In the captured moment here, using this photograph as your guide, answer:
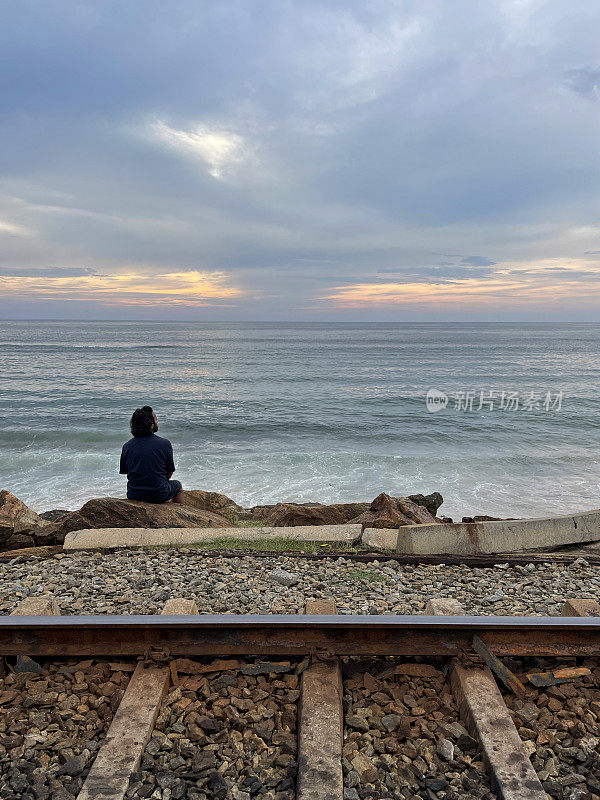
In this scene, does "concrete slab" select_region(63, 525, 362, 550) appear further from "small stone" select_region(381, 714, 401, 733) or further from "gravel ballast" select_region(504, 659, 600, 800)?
"small stone" select_region(381, 714, 401, 733)

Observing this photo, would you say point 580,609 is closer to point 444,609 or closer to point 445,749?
point 444,609

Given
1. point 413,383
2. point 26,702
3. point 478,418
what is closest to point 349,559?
point 26,702

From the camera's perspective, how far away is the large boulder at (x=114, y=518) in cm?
664

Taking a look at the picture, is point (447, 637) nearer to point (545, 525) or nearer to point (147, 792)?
point (147, 792)

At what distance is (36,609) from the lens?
3574 millimetres

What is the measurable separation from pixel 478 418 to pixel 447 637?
76.1ft

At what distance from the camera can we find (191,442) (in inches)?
798

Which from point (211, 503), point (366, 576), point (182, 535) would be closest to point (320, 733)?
point (366, 576)

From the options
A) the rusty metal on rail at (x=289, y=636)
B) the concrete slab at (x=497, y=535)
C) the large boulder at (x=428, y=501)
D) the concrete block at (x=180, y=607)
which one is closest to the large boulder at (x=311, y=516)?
the large boulder at (x=428, y=501)

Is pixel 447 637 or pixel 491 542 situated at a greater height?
pixel 447 637

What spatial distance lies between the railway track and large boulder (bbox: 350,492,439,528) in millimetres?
3941

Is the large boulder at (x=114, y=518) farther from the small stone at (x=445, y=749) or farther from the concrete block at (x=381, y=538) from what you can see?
the small stone at (x=445, y=749)

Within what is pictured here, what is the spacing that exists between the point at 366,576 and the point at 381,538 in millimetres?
1408

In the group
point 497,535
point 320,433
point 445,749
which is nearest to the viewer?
point 445,749
